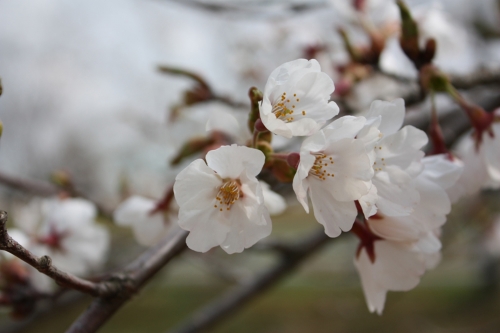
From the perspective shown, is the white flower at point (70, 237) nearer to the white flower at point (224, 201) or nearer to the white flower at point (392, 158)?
the white flower at point (224, 201)

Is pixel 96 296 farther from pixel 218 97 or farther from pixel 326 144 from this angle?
pixel 218 97

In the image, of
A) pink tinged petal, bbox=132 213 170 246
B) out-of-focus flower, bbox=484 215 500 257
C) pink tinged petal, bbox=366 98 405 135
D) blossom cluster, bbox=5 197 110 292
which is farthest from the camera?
out-of-focus flower, bbox=484 215 500 257

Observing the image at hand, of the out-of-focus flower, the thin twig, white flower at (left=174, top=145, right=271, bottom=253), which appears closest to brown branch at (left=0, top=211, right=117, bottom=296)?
white flower at (left=174, top=145, right=271, bottom=253)

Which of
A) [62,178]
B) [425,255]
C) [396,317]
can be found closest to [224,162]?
[425,255]

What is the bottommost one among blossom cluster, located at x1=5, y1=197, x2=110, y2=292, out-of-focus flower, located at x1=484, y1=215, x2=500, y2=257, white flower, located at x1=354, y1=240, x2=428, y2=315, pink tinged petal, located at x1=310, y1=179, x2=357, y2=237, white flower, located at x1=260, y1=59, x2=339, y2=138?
out-of-focus flower, located at x1=484, y1=215, x2=500, y2=257

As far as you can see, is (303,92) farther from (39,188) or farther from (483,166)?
(39,188)

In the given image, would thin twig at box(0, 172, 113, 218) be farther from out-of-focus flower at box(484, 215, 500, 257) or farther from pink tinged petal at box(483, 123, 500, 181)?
out-of-focus flower at box(484, 215, 500, 257)

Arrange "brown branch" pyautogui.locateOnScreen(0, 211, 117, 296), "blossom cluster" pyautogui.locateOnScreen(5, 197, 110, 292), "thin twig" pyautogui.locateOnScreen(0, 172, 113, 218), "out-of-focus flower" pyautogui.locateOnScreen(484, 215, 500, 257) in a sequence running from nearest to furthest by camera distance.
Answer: "brown branch" pyautogui.locateOnScreen(0, 211, 117, 296), "blossom cluster" pyautogui.locateOnScreen(5, 197, 110, 292), "thin twig" pyautogui.locateOnScreen(0, 172, 113, 218), "out-of-focus flower" pyautogui.locateOnScreen(484, 215, 500, 257)

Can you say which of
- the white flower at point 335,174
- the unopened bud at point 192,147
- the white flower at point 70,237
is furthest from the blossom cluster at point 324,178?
the white flower at point 70,237

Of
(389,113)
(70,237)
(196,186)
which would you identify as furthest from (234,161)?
(70,237)
